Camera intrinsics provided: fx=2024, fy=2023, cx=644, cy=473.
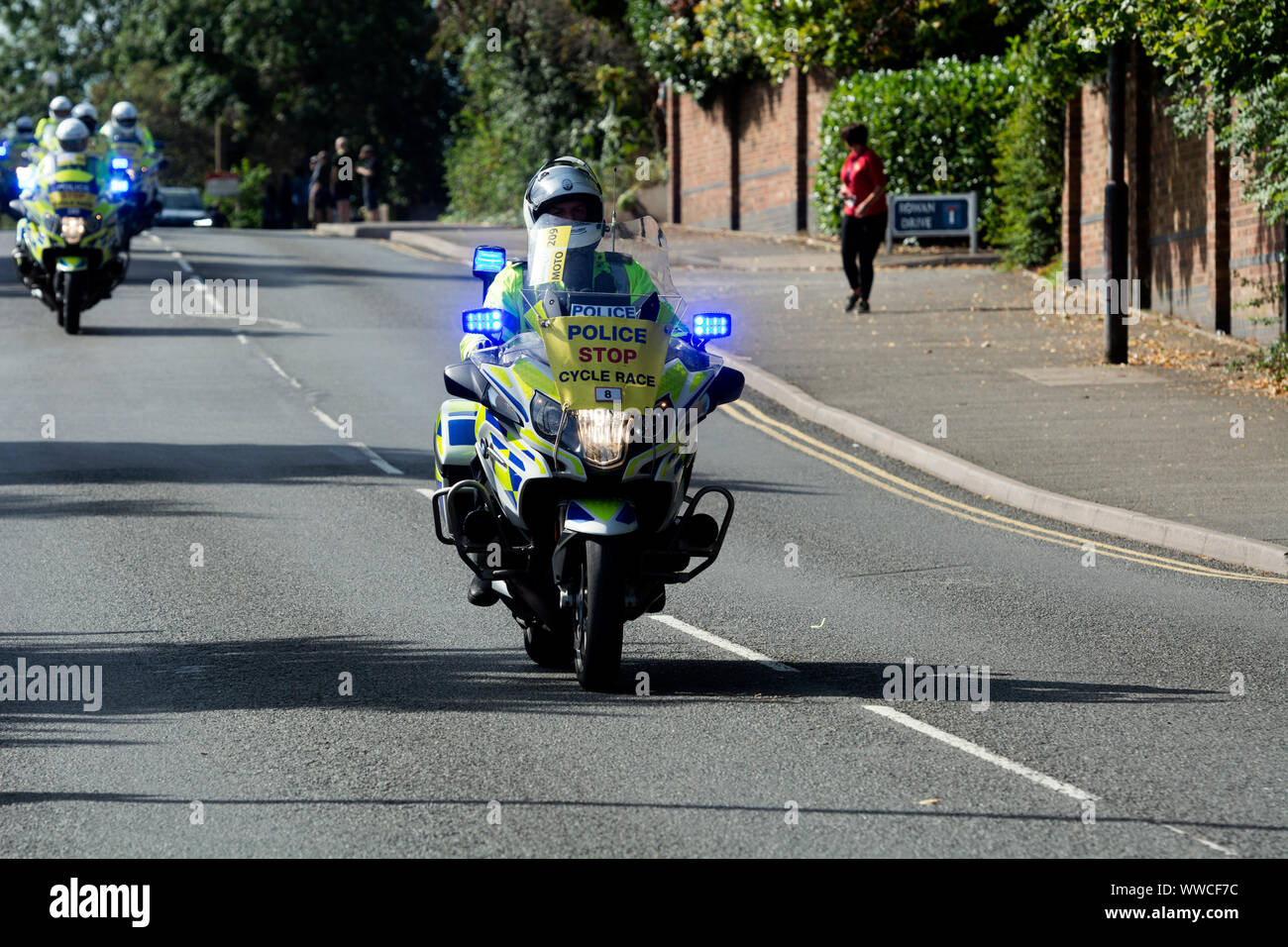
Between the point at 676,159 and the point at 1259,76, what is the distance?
2625cm

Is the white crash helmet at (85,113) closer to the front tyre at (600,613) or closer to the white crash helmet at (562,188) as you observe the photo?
the white crash helmet at (562,188)

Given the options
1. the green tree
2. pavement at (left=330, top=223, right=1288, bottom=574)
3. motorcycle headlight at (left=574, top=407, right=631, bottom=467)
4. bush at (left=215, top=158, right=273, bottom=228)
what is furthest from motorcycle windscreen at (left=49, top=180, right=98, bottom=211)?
bush at (left=215, top=158, right=273, bottom=228)

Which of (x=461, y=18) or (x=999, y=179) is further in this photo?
(x=461, y=18)

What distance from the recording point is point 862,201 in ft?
78.0

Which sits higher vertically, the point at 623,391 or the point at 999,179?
the point at 999,179

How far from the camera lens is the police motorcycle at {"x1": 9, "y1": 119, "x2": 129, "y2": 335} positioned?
22.3 metres

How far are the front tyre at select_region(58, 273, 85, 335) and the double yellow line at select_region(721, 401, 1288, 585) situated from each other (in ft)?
26.8

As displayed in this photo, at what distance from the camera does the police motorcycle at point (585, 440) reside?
27.1ft

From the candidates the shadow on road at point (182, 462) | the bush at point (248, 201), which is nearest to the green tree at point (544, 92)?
the bush at point (248, 201)

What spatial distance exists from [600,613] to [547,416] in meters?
0.83

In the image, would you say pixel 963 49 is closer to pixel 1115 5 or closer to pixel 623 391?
pixel 1115 5

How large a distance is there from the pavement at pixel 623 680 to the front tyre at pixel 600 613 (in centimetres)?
17

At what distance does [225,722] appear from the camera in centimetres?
818
